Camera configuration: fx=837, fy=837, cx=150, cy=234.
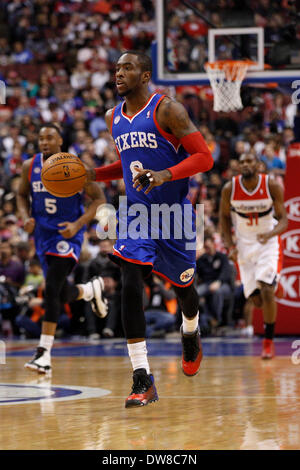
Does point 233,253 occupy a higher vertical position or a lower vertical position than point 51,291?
higher

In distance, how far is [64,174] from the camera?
223 inches

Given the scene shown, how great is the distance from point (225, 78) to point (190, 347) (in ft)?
17.6

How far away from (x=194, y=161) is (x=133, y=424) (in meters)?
1.66

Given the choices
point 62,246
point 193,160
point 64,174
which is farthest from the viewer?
point 62,246

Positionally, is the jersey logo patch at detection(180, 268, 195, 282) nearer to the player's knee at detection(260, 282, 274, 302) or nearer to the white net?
the player's knee at detection(260, 282, 274, 302)

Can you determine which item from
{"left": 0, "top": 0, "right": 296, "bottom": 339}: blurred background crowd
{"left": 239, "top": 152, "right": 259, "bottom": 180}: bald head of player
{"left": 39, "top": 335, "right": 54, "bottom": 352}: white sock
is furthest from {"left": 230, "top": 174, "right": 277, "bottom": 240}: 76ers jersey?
{"left": 39, "top": 335, "right": 54, "bottom": 352}: white sock

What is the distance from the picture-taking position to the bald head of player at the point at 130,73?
5.30 m

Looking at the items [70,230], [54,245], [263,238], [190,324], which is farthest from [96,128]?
[190,324]

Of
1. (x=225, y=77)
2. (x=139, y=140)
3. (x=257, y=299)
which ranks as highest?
(x=225, y=77)

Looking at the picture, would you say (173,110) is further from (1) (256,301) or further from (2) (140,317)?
(1) (256,301)

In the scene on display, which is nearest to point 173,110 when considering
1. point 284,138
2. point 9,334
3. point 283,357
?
point 283,357

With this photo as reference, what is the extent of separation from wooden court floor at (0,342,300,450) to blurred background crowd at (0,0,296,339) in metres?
3.60

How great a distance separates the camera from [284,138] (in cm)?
1500

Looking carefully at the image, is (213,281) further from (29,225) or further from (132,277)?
(132,277)
